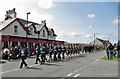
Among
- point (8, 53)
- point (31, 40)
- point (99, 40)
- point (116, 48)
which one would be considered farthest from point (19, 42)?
point (99, 40)

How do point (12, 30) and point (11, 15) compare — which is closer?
point (12, 30)

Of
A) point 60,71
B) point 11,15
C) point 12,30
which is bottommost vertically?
point 60,71

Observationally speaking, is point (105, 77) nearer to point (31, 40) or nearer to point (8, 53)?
point (8, 53)

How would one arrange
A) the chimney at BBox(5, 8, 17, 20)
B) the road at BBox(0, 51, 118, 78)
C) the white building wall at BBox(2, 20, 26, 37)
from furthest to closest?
the chimney at BBox(5, 8, 17, 20), the white building wall at BBox(2, 20, 26, 37), the road at BBox(0, 51, 118, 78)

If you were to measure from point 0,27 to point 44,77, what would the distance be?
105 feet

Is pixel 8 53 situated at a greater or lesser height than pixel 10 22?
lesser

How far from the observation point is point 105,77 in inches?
556

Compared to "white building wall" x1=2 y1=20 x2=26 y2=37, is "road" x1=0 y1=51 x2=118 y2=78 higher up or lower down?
lower down

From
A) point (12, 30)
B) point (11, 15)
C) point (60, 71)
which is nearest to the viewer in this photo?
point (60, 71)

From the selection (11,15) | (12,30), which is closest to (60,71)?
(12,30)

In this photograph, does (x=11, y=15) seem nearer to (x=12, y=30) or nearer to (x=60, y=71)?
(x=12, y=30)

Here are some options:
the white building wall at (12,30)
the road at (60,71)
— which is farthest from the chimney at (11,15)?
the road at (60,71)

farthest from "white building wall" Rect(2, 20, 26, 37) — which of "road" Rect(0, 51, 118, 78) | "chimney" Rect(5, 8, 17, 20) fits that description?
"road" Rect(0, 51, 118, 78)

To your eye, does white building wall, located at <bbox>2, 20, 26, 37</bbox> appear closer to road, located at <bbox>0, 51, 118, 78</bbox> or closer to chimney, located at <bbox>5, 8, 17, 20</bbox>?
chimney, located at <bbox>5, 8, 17, 20</bbox>
